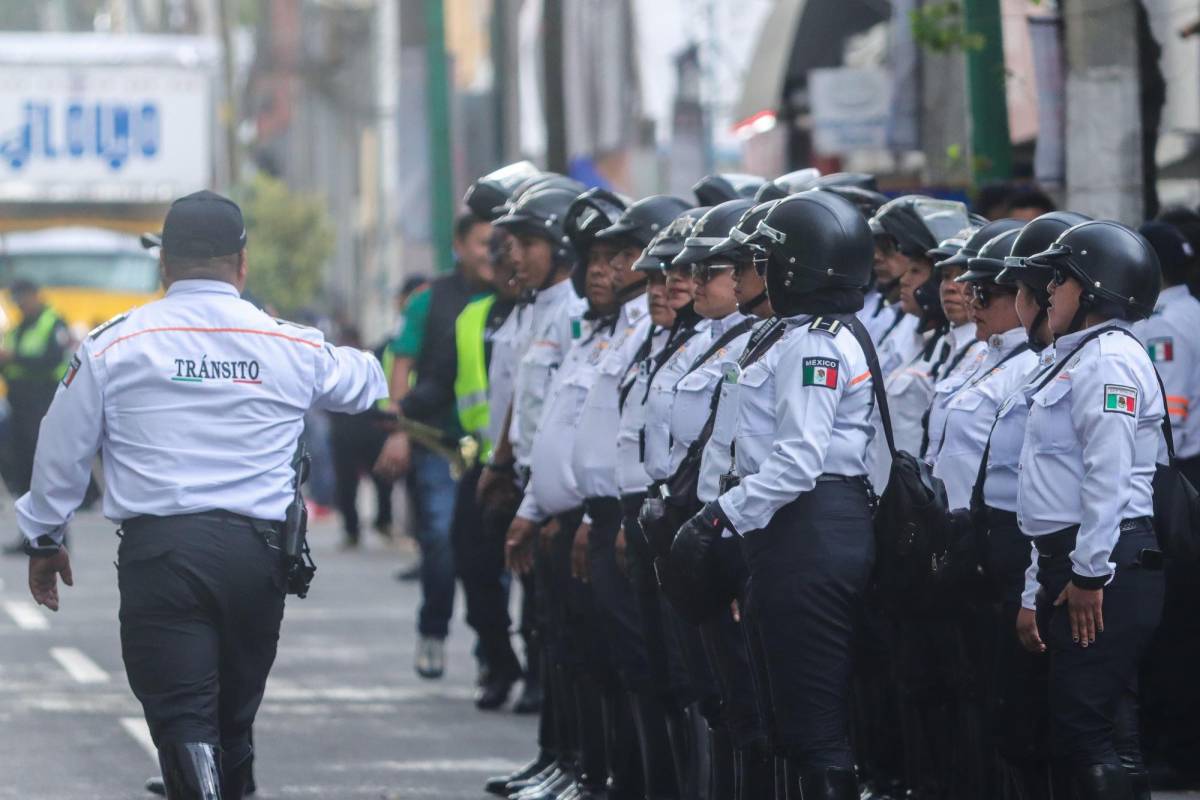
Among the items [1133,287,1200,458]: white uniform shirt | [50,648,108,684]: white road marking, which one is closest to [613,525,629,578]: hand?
[1133,287,1200,458]: white uniform shirt

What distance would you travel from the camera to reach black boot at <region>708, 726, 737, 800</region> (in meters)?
7.68

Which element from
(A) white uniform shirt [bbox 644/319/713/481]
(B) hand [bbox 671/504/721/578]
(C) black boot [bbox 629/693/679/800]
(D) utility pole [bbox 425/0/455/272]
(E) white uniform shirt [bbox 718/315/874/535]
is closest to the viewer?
(E) white uniform shirt [bbox 718/315/874/535]

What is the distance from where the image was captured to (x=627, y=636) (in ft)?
28.0

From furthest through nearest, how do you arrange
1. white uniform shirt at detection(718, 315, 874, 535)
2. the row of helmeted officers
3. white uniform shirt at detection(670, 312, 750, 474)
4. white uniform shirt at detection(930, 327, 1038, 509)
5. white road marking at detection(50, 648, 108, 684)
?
white road marking at detection(50, 648, 108, 684) < white uniform shirt at detection(930, 327, 1038, 509) < white uniform shirt at detection(670, 312, 750, 474) < the row of helmeted officers < white uniform shirt at detection(718, 315, 874, 535)

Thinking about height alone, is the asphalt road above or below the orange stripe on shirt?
below

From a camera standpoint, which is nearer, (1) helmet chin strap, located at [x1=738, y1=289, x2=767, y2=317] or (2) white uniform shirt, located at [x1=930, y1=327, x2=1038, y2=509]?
(1) helmet chin strap, located at [x1=738, y1=289, x2=767, y2=317]

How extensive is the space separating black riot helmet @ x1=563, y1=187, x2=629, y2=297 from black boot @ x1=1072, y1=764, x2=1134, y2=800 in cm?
292

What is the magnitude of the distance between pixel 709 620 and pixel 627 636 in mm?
1163

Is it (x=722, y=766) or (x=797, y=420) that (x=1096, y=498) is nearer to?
(x=797, y=420)

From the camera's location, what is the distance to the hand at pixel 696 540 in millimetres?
6922

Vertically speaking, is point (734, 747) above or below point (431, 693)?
above

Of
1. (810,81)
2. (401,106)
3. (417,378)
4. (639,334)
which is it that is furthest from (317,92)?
(639,334)

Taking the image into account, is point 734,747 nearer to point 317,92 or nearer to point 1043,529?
point 1043,529

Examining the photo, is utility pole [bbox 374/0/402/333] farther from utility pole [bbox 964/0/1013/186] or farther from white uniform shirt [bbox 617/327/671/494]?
white uniform shirt [bbox 617/327/671/494]
